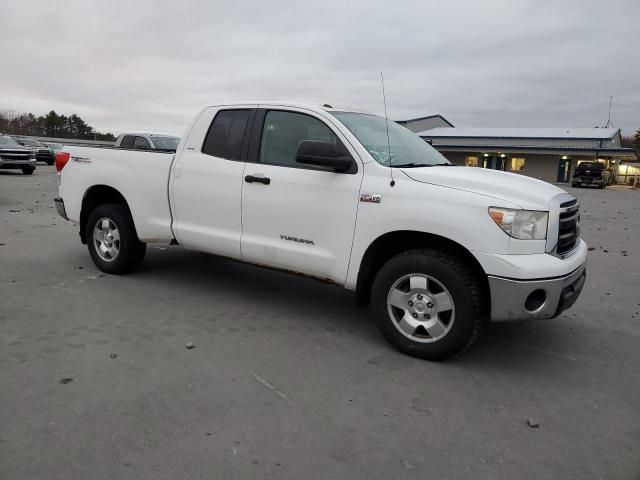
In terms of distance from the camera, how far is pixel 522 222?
3502 millimetres

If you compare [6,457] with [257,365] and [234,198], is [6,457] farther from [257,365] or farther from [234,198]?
[234,198]

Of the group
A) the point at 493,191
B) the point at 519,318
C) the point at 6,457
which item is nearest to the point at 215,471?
the point at 6,457

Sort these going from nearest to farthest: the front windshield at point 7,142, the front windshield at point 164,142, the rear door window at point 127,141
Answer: the front windshield at point 164,142 < the rear door window at point 127,141 < the front windshield at point 7,142

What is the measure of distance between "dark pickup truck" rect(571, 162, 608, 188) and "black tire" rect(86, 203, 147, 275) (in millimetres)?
37286

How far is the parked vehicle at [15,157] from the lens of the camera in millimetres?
22328

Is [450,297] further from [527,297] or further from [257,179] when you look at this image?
[257,179]

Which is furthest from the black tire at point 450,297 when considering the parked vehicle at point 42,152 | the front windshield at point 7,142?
the parked vehicle at point 42,152

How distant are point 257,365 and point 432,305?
4.38 ft

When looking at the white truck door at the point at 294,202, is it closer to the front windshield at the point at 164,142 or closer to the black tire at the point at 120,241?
the black tire at the point at 120,241

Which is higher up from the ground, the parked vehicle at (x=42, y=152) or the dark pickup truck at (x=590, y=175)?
the dark pickup truck at (x=590, y=175)

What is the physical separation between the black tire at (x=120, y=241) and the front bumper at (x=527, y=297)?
12.8ft

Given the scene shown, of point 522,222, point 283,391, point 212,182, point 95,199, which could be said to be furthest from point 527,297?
point 95,199

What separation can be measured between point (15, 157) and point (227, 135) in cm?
2167

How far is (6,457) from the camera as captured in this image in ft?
8.27
